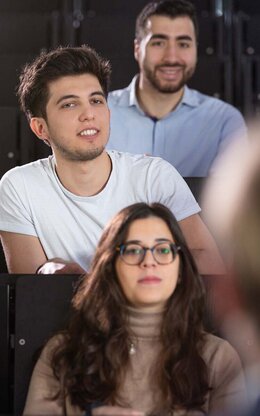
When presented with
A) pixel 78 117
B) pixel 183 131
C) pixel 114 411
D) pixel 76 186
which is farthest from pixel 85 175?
pixel 183 131

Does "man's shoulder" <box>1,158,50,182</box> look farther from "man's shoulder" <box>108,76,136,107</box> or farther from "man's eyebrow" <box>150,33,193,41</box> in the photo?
"man's eyebrow" <box>150,33,193,41</box>

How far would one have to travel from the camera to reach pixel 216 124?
13.4 feet

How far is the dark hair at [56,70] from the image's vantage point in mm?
2955

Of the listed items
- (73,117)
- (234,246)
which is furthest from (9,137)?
(234,246)

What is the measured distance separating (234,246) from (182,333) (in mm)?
660

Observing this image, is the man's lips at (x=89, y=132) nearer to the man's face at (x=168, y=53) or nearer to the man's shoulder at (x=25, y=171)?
the man's shoulder at (x=25, y=171)

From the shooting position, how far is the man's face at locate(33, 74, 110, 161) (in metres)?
2.92

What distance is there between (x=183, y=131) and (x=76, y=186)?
4.02 feet

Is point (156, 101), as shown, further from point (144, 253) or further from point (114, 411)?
point (114, 411)

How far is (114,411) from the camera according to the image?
2.20 meters

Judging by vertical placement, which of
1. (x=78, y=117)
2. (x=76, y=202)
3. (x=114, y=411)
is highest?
(x=78, y=117)

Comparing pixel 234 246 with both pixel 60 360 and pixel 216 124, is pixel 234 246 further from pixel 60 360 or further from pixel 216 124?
pixel 216 124

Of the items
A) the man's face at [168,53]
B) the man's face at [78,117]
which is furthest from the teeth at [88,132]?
the man's face at [168,53]

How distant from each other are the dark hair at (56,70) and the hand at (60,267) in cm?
48
